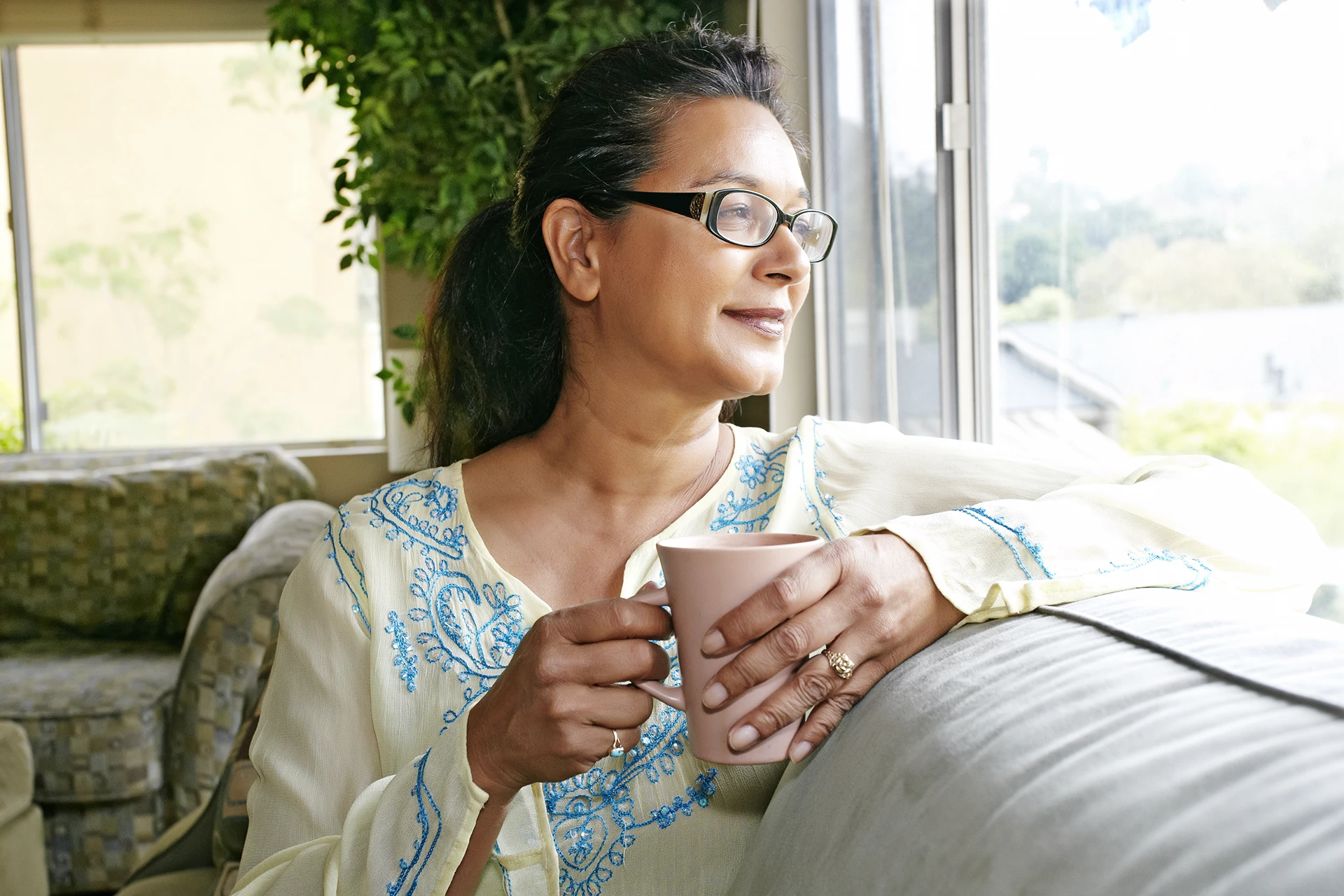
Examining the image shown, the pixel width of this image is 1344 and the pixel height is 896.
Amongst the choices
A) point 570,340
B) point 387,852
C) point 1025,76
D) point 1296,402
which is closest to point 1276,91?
point 1296,402

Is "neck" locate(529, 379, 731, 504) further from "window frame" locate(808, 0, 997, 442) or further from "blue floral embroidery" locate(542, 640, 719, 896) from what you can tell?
"window frame" locate(808, 0, 997, 442)

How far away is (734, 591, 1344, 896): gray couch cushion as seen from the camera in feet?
1.28

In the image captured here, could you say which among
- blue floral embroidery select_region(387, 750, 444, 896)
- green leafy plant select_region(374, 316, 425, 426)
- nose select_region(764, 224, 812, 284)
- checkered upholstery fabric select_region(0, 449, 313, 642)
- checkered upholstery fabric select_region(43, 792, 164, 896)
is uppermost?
nose select_region(764, 224, 812, 284)

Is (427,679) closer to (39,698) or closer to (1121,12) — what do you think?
(1121,12)

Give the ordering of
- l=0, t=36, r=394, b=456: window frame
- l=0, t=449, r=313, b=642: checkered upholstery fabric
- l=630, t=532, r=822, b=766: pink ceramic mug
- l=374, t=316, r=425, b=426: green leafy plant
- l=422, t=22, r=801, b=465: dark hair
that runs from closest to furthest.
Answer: l=630, t=532, r=822, b=766: pink ceramic mug < l=422, t=22, r=801, b=465: dark hair < l=0, t=449, r=313, b=642: checkered upholstery fabric < l=374, t=316, r=425, b=426: green leafy plant < l=0, t=36, r=394, b=456: window frame

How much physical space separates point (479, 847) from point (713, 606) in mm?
336

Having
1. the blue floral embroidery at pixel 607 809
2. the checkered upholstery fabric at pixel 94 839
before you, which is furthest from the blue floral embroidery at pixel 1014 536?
the checkered upholstery fabric at pixel 94 839

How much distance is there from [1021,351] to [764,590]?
1234mm

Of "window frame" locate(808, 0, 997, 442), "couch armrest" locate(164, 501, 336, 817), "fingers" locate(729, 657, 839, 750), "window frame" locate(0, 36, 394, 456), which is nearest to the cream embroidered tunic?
"fingers" locate(729, 657, 839, 750)

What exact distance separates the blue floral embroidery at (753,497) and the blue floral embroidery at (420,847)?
45 centimetres

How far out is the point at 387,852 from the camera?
79cm

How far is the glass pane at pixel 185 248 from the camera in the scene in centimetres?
405

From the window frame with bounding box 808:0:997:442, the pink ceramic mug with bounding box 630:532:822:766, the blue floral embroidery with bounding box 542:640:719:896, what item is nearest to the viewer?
the pink ceramic mug with bounding box 630:532:822:766

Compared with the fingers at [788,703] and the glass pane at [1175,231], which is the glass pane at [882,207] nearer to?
the glass pane at [1175,231]
